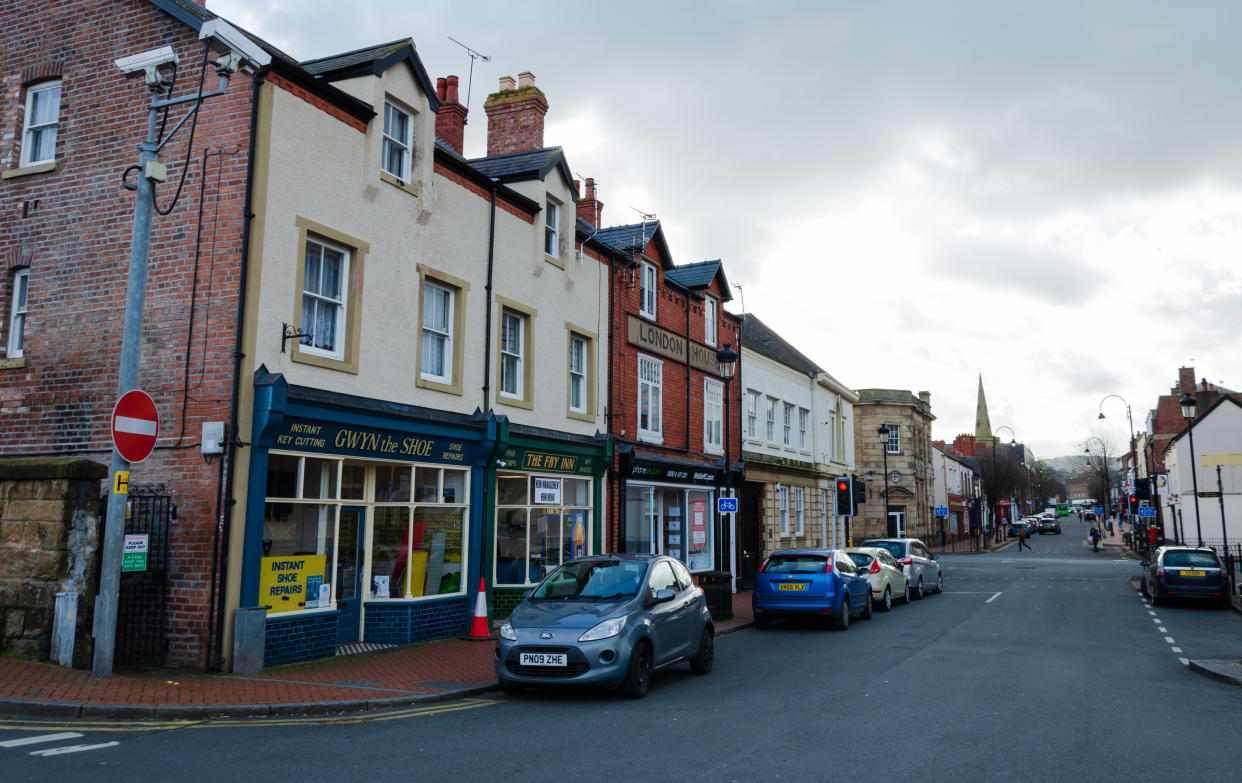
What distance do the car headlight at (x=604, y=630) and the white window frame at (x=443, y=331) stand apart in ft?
20.7

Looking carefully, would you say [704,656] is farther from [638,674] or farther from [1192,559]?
[1192,559]

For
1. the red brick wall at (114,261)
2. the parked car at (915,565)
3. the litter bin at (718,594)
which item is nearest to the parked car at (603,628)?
the red brick wall at (114,261)

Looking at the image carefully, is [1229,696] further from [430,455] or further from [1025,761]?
[430,455]

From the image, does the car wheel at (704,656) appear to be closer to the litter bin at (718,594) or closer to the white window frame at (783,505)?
the litter bin at (718,594)

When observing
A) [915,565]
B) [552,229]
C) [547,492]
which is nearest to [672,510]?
[547,492]

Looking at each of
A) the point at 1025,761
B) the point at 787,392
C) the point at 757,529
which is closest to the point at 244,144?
the point at 1025,761

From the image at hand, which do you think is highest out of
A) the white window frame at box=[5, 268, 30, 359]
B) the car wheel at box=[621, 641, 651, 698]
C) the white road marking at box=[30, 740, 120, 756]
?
the white window frame at box=[5, 268, 30, 359]

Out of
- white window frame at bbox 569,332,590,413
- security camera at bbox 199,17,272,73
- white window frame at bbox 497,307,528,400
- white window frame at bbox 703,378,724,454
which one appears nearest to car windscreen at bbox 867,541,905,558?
white window frame at bbox 703,378,724,454

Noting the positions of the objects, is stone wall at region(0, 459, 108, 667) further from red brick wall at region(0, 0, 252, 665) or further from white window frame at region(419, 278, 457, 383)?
white window frame at region(419, 278, 457, 383)

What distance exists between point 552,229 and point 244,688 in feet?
36.7

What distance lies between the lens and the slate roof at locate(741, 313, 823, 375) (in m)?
33.9

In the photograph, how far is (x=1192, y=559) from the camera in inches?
875

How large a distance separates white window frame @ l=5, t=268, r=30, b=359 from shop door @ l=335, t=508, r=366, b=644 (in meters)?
5.47

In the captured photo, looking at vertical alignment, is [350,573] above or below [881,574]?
above
